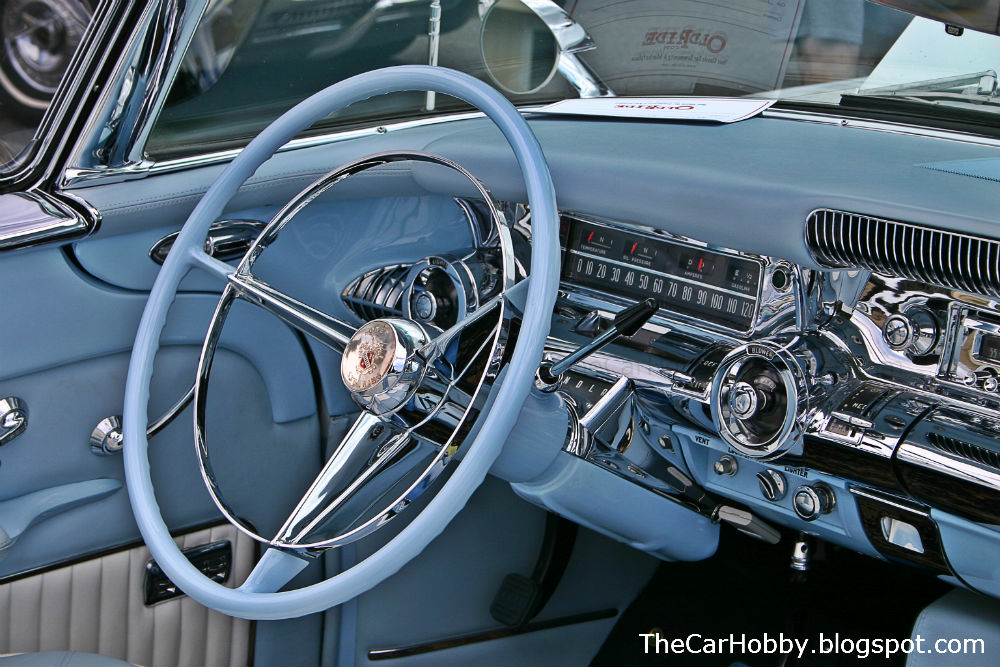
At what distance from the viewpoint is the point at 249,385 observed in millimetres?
1680

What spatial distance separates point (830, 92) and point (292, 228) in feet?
2.78

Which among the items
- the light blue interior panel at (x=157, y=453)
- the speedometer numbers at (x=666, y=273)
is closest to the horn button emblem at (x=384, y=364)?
the speedometer numbers at (x=666, y=273)

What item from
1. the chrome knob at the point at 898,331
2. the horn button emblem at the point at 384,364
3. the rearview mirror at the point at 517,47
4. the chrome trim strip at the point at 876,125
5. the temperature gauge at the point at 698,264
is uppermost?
the rearview mirror at the point at 517,47

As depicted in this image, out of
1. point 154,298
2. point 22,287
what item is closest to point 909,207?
point 154,298

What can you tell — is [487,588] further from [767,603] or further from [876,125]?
[876,125]

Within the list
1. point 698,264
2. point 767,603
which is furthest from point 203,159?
point 767,603

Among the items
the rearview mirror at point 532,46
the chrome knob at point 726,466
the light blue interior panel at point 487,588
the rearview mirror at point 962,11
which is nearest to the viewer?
the rearview mirror at point 962,11

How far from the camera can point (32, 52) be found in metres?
1.54

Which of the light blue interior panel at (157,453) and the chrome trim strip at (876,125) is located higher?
the chrome trim strip at (876,125)

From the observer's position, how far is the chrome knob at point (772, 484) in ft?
4.71

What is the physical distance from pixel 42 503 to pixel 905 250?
125 centimetres

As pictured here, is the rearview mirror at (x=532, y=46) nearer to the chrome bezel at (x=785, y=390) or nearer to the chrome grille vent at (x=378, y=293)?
the chrome grille vent at (x=378, y=293)

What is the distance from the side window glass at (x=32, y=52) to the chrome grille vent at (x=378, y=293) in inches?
21.5

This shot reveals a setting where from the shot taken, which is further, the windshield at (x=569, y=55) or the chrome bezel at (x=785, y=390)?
the windshield at (x=569, y=55)
